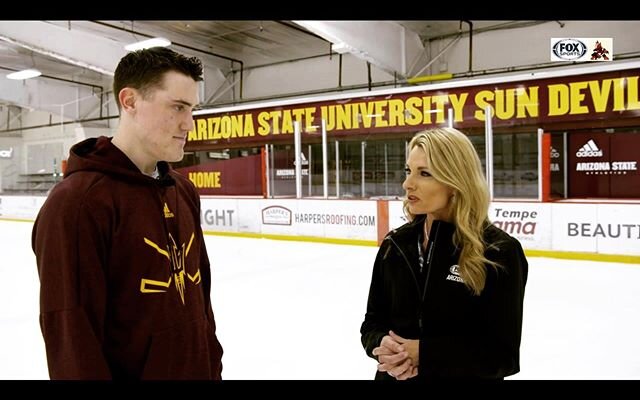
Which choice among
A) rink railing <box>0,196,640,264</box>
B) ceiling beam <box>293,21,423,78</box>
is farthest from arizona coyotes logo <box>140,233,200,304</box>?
ceiling beam <box>293,21,423,78</box>

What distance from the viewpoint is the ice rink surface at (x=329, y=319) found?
3.71 metres

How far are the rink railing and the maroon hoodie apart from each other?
7.81 m

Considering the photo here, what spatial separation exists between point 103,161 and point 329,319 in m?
3.83

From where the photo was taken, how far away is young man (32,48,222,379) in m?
1.25

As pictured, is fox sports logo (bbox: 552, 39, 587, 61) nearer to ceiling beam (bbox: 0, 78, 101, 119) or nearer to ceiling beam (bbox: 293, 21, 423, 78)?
ceiling beam (bbox: 293, 21, 423, 78)

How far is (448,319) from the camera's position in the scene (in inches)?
61.3

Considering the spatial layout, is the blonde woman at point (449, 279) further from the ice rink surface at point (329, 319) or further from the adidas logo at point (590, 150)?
the adidas logo at point (590, 150)

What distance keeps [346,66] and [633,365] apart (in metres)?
13.1

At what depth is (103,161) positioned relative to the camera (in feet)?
4.55

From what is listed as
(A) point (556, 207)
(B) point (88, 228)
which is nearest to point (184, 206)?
(B) point (88, 228)

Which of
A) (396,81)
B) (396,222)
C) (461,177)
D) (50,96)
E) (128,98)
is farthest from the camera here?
(50,96)

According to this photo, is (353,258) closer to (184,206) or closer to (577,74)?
(577,74)

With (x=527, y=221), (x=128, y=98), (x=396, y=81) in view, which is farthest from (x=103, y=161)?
(x=396, y=81)

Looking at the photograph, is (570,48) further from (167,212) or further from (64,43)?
(167,212)
